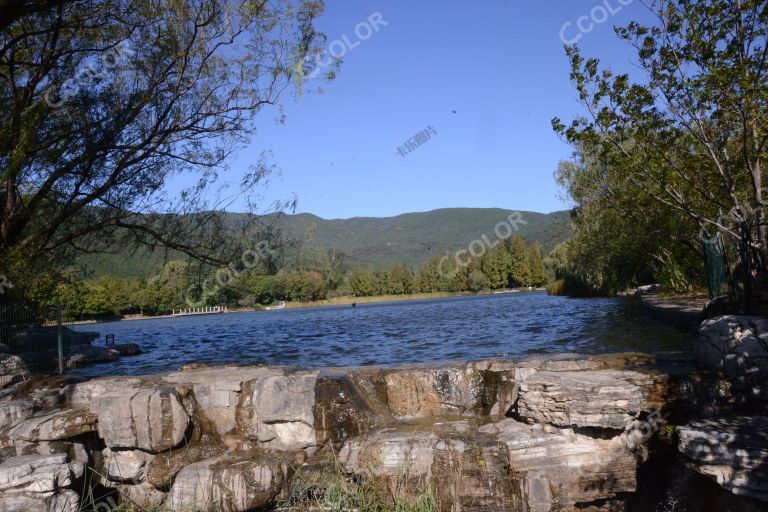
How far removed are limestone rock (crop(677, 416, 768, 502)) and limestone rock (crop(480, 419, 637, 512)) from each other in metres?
1.21

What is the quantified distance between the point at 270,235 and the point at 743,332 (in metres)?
9.85

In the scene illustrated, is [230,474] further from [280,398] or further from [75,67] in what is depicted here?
[75,67]

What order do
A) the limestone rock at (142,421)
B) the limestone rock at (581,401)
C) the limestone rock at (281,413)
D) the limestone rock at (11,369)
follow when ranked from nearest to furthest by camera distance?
the limestone rock at (581,401) → the limestone rock at (142,421) → the limestone rock at (281,413) → the limestone rock at (11,369)

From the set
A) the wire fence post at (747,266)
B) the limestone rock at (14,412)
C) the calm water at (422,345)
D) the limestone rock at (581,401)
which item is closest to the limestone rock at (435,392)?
the limestone rock at (581,401)

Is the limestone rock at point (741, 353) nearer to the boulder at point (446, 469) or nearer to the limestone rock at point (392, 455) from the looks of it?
the boulder at point (446, 469)

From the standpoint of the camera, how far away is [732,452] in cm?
517

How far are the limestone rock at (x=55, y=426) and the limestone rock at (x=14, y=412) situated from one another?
0.18 m

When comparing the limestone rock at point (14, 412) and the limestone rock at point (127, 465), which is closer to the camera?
the limestone rock at point (127, 465)

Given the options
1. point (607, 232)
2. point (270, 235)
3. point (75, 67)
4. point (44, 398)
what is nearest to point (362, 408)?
point (44, 398)

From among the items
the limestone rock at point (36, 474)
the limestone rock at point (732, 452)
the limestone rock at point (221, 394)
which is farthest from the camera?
the limestone rock at point (221, 394)

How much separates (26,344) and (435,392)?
932cm

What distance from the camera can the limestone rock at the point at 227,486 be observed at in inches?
242

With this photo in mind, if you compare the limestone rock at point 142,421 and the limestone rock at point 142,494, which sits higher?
the limestone rock at point 142,421

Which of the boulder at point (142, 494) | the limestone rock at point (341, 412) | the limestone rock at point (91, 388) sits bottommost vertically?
the boulder at point (142, 494)
